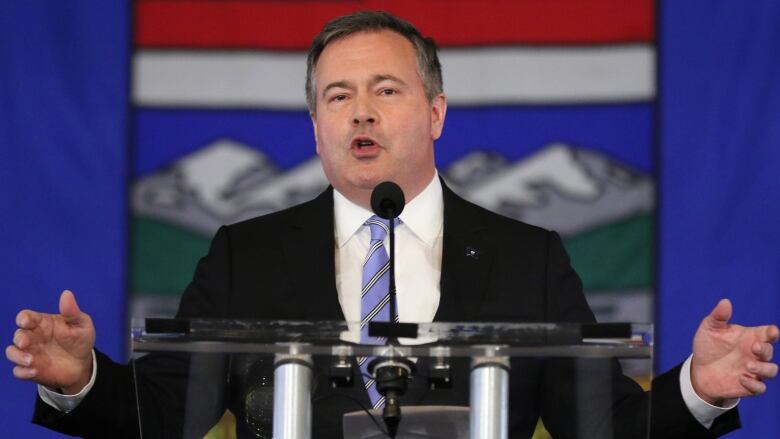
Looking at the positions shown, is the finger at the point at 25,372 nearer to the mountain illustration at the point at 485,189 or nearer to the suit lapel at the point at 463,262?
the suit lapel at the point at 463,262

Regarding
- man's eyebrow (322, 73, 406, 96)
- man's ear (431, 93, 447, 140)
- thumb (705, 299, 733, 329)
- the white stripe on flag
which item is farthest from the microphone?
the white stripe on flag

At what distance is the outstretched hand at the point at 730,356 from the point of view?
191 centimetres

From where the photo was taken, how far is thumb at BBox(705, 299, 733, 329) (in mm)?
1907

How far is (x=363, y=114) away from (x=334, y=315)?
0.42 m

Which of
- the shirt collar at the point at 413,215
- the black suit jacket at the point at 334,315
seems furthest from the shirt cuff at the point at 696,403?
the shirt collar at the point at 413,215

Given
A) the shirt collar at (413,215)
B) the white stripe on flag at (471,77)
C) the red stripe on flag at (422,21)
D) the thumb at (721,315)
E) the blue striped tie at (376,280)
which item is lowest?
the thumb at (721,315)

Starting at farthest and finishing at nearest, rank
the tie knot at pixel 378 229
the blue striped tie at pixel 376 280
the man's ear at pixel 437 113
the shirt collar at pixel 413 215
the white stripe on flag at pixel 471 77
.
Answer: the white stripe on flag at pixel 471 77 → the man's ear at pixel 437 113 → the shirt collar at pixel 413 215 → the tie knot at pixel 378 229 → the blue striped tie at pixel 376 280

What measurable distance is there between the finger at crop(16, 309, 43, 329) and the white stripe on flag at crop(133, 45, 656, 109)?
5.18ft

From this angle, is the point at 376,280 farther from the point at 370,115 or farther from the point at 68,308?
the point at 68,308

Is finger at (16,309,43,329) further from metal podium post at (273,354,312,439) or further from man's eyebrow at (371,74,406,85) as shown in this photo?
man's eyebrow at (371,74,406,85)

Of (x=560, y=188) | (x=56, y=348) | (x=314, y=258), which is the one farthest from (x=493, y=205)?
(x=56, y=348)

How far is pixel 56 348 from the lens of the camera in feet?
6.61

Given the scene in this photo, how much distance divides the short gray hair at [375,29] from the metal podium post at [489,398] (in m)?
1.05

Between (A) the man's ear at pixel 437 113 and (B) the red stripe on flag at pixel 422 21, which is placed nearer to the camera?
(A) the man's ear at pixel 437 113
